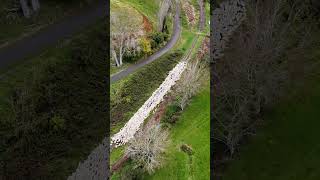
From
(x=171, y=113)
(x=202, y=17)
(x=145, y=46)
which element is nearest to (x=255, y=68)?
(x=171, y=113)

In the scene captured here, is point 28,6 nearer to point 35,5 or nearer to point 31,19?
point 35,5

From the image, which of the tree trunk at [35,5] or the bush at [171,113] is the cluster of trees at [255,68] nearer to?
the bush at [171,113]

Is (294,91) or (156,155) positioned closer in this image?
(156,155)

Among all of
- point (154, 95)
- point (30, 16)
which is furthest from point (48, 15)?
point (154, 95)

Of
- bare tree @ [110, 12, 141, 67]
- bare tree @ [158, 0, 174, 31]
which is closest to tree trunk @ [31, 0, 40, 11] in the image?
bare tree @ [110, 12, 141, 67]

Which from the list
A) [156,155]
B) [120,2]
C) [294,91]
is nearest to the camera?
[156,155]

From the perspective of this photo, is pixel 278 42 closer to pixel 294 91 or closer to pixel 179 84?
pixel 294 91

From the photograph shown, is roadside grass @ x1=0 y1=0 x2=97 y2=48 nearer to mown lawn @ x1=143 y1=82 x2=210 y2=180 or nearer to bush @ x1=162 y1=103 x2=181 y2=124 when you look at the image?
bush @ x1=162 y1=103 x2=181 y2=124
